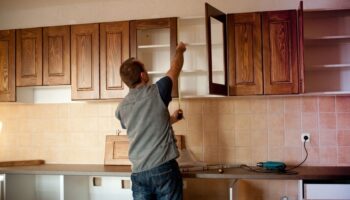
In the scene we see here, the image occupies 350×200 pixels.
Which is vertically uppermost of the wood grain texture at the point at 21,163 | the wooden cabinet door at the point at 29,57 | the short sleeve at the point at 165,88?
the wooden cabinet door at the point at 29,57

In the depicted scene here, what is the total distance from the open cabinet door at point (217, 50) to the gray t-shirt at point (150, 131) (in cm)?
51

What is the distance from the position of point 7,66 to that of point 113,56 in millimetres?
994

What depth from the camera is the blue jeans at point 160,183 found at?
6.98ft

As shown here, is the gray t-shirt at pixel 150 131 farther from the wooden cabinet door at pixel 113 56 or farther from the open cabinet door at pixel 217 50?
the wooden cabinet door at pixel 113 56

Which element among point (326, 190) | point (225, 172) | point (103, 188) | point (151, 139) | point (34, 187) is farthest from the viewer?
point (34, 187)

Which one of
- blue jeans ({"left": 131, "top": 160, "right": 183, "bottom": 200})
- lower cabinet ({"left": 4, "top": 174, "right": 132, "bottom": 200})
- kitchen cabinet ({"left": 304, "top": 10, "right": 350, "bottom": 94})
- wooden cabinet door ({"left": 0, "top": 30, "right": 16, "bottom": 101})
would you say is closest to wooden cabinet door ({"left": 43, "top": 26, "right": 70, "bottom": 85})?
wooden cabinet door ({"left": 0, "top": 30, "right": 16, "bottom": 101})

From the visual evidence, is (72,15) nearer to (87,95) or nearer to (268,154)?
(87,95)

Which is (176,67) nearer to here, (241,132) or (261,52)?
(261,52)

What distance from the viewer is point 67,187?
278 cm

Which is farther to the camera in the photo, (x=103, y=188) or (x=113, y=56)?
(x=103, y=188)

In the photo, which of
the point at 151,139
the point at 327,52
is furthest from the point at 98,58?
the point at 327,52

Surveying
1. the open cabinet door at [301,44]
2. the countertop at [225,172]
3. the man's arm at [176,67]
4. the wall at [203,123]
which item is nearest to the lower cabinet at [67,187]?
the countertop at [225,172]

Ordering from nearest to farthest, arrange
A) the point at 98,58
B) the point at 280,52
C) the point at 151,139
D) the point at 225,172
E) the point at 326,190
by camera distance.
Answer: the point at 151,139
the point at 326,190
the point at 225,172
the point at 280,52
the point at 98,58

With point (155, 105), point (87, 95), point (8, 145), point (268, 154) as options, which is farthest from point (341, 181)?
point (8, 145)
